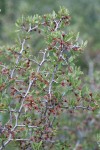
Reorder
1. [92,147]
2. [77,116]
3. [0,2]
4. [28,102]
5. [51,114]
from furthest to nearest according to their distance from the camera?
[0,2] → [77,116] → [92,147] → [51,114] → [28,102]

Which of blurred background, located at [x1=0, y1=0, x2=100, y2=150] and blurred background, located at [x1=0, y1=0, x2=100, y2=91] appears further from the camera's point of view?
blurred background, located at [x1=0, y1=0, x2=100, y2=91]

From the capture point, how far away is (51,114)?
4.07m

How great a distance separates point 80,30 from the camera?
18.5 meters

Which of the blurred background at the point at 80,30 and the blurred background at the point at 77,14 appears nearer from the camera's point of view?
the blurred background at the point at 80,30

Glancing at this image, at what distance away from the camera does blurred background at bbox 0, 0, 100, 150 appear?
711 cm

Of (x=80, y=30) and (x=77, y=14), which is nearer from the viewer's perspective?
(x=80, y=30)

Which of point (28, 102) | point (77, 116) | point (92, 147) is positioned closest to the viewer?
point (28, 102)

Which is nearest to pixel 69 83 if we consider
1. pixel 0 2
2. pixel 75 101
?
pixel 75 101

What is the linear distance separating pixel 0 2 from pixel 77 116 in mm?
13568

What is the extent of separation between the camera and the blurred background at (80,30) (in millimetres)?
7105

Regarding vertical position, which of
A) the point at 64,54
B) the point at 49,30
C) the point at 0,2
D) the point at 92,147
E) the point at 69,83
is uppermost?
the point at 0,2

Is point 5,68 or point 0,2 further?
point 0,2

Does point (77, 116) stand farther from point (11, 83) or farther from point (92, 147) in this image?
point (11, 83)

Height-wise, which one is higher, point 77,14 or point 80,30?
point 77,14
